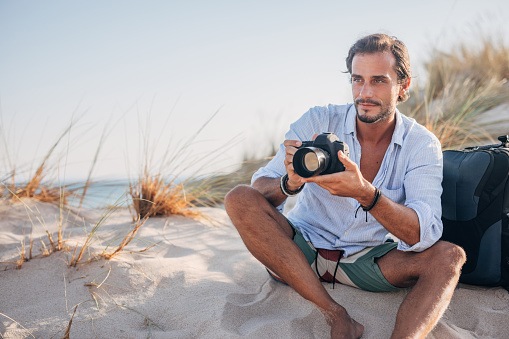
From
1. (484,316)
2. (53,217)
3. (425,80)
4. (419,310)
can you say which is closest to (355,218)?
(419,310)

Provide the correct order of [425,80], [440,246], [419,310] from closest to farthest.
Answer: [419,310] < [440,246] < [425,80]

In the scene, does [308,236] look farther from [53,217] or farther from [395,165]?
[53,217]

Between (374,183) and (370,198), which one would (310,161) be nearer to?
(370,198)

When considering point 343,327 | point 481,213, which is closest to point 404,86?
point 481,213

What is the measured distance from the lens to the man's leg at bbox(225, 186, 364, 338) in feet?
5.60

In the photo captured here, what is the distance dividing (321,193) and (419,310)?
0.68 metres

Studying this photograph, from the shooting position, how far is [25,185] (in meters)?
3.17

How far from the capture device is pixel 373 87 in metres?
1.95

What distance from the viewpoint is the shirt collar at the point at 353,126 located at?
1.91 meters

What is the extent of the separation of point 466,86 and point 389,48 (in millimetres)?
3575

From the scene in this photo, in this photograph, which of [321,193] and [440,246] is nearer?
[440,246]

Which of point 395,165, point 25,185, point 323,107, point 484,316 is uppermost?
point 323,107

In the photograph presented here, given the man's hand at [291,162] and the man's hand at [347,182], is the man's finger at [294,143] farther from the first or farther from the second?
the man's hand at [347,182]

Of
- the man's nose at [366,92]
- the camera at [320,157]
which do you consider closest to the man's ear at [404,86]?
the man's nose at [366,92]
